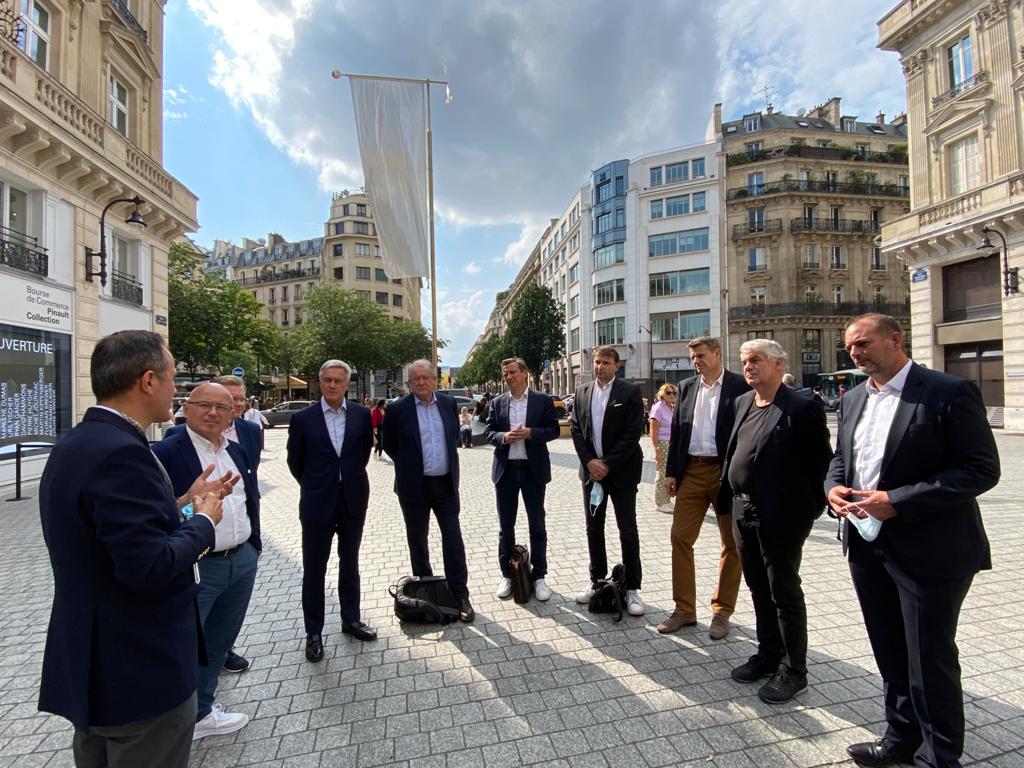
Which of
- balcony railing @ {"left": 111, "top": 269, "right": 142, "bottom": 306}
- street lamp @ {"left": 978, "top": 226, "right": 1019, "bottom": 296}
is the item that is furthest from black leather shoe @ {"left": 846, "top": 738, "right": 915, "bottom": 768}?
street lamp @ {"left": 978, "top": 226, "right": 1019, "bottom": 296}

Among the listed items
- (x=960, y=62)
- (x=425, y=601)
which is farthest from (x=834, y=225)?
(x=425, y=601)

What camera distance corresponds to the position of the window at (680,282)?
143ft

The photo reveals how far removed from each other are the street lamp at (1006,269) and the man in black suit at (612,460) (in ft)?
70.8

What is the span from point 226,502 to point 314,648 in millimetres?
1435

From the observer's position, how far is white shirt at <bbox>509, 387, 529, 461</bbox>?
4.60 metres

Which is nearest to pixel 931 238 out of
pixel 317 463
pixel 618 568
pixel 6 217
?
pixel 618 568

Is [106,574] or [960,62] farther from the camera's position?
[960,62]

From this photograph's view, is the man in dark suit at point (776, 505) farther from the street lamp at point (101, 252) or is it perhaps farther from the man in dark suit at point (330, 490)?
the street lamp at point (101, 252)

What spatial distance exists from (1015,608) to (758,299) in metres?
44.4

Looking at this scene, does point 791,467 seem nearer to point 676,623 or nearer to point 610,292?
point 676,623

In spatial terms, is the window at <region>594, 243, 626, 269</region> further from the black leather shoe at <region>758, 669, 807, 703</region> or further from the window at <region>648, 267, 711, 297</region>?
the black leather shoe at <region>758, 669, 807, 703</region>

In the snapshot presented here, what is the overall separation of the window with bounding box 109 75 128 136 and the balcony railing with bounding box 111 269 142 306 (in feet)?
13.5

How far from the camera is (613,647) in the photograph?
361 centimetres

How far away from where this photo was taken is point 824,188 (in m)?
43.5
